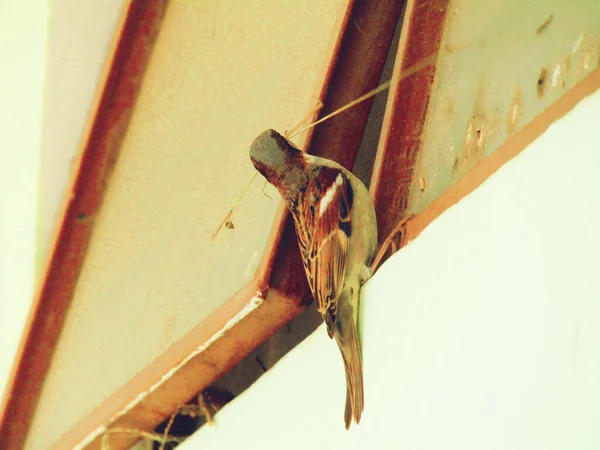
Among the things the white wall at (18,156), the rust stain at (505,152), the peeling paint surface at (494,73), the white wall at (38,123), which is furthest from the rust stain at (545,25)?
the white wall at (18,156)

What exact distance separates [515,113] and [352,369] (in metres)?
0.50

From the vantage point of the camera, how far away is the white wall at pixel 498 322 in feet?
2.91

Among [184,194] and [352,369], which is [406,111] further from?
[184,194]

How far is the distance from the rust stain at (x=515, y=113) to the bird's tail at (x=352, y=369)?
16.4 inches

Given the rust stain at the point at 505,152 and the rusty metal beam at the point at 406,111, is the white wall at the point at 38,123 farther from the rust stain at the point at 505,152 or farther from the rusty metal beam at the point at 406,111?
the rust stain at the point at 505,152

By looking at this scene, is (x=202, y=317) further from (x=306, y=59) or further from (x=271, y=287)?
(x=306, y=59)

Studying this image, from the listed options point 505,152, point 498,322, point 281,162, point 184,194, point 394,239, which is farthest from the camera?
point 184,194

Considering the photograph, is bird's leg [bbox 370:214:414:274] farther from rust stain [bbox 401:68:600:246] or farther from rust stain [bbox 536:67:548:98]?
rust stain [bbox 536:67:548:98]

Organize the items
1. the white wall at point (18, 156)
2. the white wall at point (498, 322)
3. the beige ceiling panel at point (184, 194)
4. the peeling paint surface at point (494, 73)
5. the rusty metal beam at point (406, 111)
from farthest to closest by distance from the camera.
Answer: the white wall at point (18, 156), the beige ceiling panel at point (184, 194), the rusty metal beam at point (406, 111), the peeling paint surface at point (494, 73), the white wall at point (498, 322)

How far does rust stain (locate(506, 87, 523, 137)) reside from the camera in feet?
4.50

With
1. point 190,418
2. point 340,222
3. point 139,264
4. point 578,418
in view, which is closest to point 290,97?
point 340,222

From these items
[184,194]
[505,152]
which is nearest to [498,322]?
[505,152]

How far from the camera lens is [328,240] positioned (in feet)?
5.27

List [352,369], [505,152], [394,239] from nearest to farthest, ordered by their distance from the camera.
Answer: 1. [505,152]
2. [352,369]
3. [394,239]
